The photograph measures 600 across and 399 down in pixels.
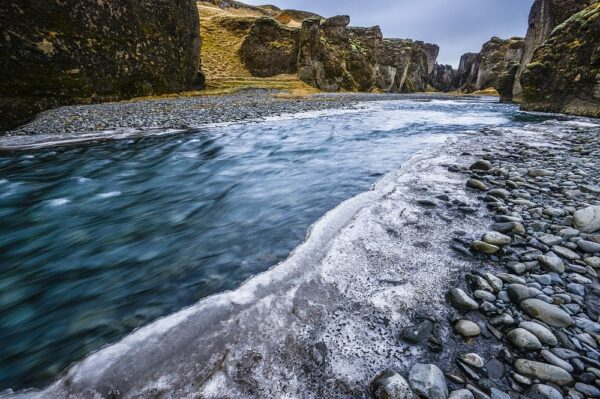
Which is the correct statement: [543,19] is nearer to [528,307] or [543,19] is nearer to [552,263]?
[552,263]

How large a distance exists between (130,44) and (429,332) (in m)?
22.8

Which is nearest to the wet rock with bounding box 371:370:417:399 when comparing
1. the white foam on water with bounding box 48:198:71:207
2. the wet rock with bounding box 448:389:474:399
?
the wet rock with bounding box 448:389:474:399

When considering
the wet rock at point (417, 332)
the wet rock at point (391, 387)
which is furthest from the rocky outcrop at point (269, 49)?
the wet rock at point (391, 387)

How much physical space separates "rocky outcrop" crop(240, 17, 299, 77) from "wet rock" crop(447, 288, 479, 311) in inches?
1701

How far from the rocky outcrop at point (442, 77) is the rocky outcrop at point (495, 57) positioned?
23.7m

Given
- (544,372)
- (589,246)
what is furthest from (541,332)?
(589,246)

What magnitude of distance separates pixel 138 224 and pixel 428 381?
3886 mm

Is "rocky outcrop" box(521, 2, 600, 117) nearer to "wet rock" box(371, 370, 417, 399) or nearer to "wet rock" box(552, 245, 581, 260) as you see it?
"wet rock" box(552, 245, 581, 260)

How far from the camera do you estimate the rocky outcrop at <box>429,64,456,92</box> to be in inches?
Answer: 3533

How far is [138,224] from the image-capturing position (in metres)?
3.92

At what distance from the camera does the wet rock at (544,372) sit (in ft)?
4.51

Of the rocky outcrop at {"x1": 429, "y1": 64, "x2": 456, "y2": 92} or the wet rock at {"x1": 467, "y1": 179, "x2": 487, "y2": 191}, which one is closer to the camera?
the wet rock at {"x1": 467, "y1": 179, "x2": 487, "y2": 191}

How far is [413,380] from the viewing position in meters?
1.44

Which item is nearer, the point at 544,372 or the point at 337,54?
the point at 544,372
